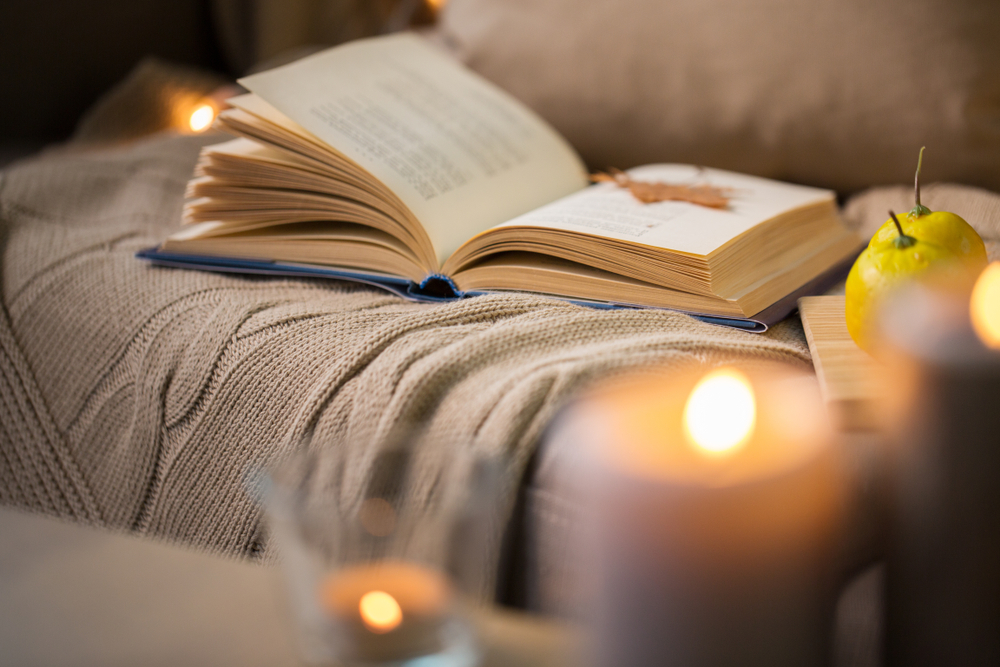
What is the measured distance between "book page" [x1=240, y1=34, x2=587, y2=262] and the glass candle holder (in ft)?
1.41

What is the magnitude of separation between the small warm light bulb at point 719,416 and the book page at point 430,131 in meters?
0.44

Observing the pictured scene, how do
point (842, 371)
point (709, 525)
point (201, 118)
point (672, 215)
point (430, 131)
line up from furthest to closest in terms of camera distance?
point (201, 118), point (430, 131), point (672, 215), point (842, 371), point (709, 525)

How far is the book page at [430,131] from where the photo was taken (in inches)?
28.8

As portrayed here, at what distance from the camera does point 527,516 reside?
1.55 feet

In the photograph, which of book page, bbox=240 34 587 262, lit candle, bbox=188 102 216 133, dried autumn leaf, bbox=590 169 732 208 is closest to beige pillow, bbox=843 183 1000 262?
dried autumn leaf, bbox=590 169 732 208

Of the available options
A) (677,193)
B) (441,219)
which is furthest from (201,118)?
(677,193)

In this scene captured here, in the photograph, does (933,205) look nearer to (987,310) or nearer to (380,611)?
(987,310)

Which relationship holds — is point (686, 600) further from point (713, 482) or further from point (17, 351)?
point (17, 351)

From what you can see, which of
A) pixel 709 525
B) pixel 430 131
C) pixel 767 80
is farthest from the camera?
pixel 767 80

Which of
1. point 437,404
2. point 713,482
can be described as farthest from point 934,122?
point 713,482

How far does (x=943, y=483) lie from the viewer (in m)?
0.33

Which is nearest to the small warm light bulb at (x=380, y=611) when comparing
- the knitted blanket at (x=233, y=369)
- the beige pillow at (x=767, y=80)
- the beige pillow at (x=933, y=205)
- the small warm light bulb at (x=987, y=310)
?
the knitted blanket at (x=233, y=369)

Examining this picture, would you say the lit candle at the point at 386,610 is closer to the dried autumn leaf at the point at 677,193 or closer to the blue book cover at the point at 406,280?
the blue book cover at the point at 406,280

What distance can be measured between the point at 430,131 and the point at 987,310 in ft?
1.97
